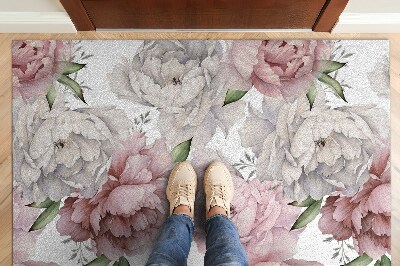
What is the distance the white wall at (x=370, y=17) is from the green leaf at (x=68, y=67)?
2.54 ft

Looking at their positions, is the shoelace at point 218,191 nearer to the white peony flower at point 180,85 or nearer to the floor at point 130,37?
the white peony flower at point 180,85

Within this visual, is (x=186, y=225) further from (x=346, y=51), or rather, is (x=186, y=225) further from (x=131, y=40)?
(x=346, y=51)

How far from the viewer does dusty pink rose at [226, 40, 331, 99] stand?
1420mm

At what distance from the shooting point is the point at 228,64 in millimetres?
1420

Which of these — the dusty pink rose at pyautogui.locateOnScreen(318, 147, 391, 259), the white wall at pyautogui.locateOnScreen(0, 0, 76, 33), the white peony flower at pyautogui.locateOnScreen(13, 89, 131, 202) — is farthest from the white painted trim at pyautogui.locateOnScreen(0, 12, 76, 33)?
the dusty pink rose at pyautogui.locateOnScreen(318, 147, 391, 259)

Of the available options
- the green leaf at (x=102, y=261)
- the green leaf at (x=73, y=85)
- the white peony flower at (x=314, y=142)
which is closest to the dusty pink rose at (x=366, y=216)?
the white peony flower at (x=314, y=142)

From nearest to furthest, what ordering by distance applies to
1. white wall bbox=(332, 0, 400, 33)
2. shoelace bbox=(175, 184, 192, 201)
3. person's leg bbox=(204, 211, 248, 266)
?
person's leg bbox=(204, 211, 248, 266)
white wall bbox=(332, 0, 400, 33)
shoelace bbox=(175, 184, 192, 201)

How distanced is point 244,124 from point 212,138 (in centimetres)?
11

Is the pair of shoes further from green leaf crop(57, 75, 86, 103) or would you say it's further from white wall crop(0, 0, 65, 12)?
white wall crop(0, 0, 65, 12)

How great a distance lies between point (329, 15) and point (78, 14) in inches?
26.7

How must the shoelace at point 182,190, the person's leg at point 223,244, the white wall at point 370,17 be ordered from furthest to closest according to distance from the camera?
the shoelace at point 182,190
the white wall at point 370,17
the person's leg at point 223,244

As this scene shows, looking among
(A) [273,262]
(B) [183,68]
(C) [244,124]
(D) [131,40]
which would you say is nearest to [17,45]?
(D) [131,40]

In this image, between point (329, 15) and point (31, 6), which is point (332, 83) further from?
point (31, 6)

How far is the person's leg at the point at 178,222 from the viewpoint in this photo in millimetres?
1180
